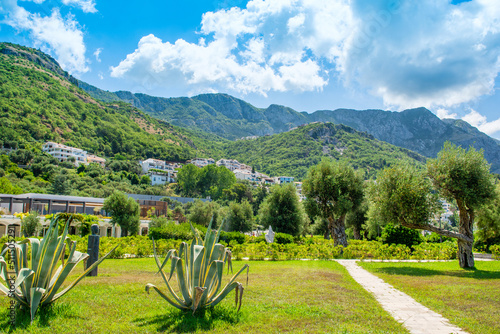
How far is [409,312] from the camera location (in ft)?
23.8

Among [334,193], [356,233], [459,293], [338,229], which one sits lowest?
[459,293]

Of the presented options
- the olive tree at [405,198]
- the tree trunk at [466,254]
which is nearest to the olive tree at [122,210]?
the olive tree at [405,198]

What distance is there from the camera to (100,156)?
112 meters

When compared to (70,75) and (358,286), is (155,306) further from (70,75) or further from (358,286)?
(70,75)

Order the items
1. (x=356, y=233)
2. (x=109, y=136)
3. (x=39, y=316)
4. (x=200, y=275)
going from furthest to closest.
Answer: (x=109, y=136), (x=356, y=233), (x=200, y=275), (x=39, y=316)

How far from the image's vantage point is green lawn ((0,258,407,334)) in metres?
5.14

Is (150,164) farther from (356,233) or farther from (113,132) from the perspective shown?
(356,233)

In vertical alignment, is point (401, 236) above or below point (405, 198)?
below

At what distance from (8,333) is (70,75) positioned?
20898cm

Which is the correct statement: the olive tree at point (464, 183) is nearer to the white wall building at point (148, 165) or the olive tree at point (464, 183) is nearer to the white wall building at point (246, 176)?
the white wall building at point (148, 165)

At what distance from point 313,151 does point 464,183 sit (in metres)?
150

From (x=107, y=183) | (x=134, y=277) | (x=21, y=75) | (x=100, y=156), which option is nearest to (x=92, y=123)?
(x=100, y=156)

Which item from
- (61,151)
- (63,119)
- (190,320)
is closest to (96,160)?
(61,151)

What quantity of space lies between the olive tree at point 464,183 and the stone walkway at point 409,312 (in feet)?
22.0
